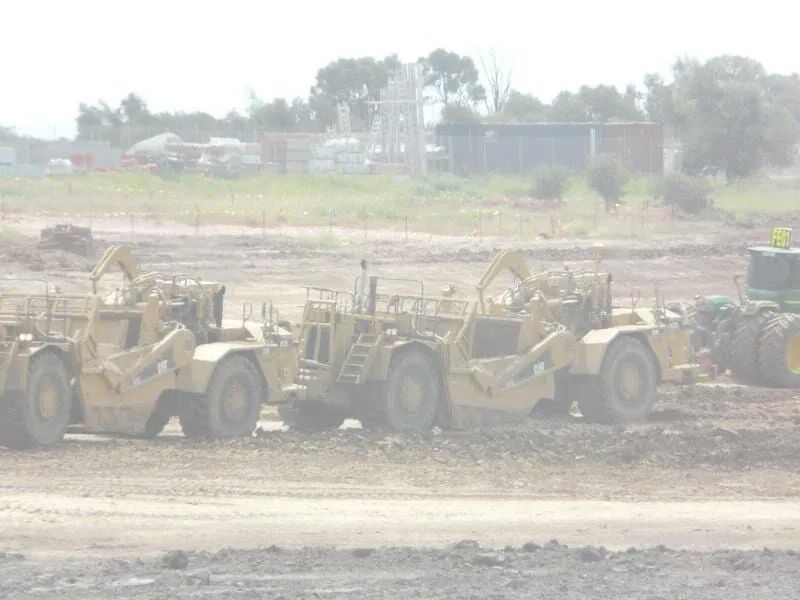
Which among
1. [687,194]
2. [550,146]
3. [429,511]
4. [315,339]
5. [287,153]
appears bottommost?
[429,511]

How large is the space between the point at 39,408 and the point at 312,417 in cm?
399

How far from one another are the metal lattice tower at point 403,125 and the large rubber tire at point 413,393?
58.9 m

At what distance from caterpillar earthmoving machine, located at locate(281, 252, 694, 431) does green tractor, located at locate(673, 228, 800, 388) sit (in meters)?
1.84

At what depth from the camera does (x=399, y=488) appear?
595 inches

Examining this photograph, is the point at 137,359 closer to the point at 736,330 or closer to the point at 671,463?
the point at 671,463

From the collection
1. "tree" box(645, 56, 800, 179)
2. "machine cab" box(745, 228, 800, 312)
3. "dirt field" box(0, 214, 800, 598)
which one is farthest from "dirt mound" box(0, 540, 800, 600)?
"tree" box(645, 56, 800, 179)

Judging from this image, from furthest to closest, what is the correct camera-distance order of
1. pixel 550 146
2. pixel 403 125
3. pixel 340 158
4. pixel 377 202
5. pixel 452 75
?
pixel 452 75, pixel 403 125, pixel 340 158, pixel 550 146, pixel 377 202

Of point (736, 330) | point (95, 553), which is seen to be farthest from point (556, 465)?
point (736, 330)

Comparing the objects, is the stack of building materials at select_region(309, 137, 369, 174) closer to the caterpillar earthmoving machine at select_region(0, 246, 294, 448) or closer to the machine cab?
the machine cab

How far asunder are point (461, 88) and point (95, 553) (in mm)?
121270

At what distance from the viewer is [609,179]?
58.1 meters

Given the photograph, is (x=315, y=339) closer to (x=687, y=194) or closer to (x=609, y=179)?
(x=687, y=194)

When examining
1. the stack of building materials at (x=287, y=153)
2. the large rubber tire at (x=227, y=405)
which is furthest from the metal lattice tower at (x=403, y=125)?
the large rubber tire at (x=227, y=405)

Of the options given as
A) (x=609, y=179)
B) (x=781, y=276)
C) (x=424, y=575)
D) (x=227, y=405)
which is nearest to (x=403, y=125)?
(x=609, y=179)
